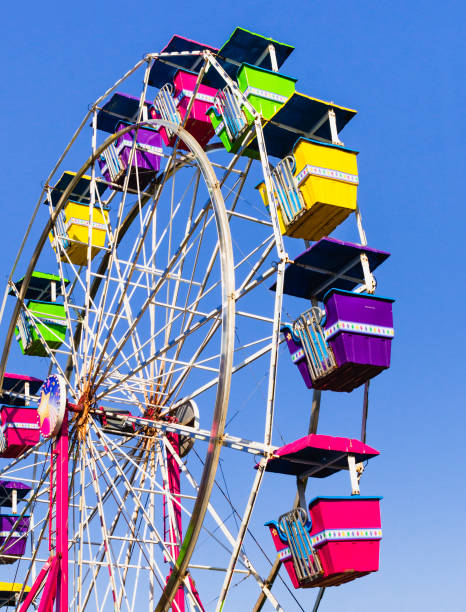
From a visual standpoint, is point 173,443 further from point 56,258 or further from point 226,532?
point 56,258

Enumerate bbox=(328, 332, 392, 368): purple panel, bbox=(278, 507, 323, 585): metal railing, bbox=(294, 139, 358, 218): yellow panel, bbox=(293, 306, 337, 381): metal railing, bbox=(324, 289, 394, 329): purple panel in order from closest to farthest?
1. bbox=(278, 507, 323, 585): metal railing
2. bbox=(328, 332, 392, 368): purple panel
3. bbox=(324, 289, 394, 329): purple panel
4. bbox=(293, 306, 337, 381): metal railing
5. bbox=(294, 139, 358, 218): yellow panel

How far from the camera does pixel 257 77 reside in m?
14.5

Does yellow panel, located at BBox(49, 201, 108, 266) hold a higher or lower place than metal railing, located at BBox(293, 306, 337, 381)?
higher

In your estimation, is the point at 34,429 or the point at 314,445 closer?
the point at 314,445

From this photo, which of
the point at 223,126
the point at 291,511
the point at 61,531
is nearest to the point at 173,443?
the point at 61,531

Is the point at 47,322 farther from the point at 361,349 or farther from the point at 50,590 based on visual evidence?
the point at 361,349

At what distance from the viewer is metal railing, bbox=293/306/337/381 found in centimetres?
1248

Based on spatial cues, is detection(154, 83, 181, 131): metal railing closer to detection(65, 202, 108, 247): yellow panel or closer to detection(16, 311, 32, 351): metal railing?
detection(65, 202, 108, 247): yellow panel

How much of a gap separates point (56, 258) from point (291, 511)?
7879mm

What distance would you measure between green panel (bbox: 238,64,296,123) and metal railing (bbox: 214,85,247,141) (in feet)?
0.59

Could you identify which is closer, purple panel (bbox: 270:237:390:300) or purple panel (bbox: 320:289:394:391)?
purple panel (bbox: 320:289:394:391)

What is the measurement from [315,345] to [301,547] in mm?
2275

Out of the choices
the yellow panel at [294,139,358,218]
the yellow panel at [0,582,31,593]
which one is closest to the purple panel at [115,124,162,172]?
the yellow panel at [294,139,358,218]

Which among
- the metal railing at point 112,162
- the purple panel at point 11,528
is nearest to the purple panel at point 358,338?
the metal railing at point 112,162
